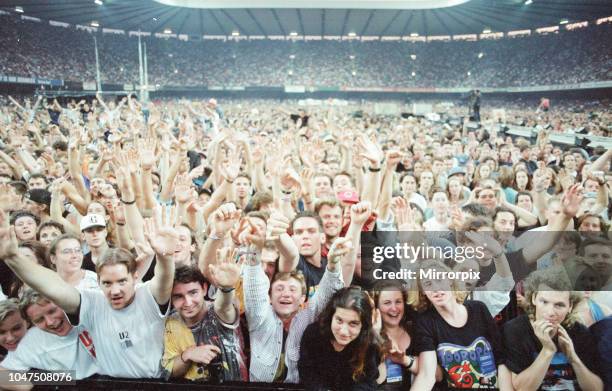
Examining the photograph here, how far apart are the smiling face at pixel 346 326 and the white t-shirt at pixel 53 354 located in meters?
1.49

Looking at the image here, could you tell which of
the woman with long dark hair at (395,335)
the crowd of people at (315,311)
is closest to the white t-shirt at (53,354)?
the crowd of people at (315,311)

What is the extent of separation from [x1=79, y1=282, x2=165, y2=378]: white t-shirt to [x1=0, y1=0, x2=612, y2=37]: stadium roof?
1503 centimetres

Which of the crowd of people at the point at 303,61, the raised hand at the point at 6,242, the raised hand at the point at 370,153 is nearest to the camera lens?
the raised hand at the point at 6,242

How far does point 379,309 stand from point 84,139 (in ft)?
18.0

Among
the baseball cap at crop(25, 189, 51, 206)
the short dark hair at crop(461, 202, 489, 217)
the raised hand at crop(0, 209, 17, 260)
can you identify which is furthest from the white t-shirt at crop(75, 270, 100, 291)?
the short dark hair at crop(461, 202, 489, 217)

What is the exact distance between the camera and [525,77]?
26.8 meters

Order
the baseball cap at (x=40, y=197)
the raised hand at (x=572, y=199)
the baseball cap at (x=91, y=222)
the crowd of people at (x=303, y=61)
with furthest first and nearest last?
the crowd of people at (x=303, y=61) → the baseball cap at (x=40, y=197) → the baseball cap at (x=91, y=222) → the raised hand at (x=572, y=199)

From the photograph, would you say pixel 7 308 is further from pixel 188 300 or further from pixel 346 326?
pixel 346 326

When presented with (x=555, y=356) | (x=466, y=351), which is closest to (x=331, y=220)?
(x=466, y=351)

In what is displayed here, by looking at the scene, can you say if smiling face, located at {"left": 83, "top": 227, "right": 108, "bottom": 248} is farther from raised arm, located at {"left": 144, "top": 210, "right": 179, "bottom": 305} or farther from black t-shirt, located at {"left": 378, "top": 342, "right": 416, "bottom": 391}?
black t-shirt, located at {"left": 378, "top": 342, "right": 416, "bottom": 391}

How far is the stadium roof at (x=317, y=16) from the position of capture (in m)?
18.4

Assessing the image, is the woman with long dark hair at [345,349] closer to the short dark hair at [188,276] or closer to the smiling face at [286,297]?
the smiling face at [286,297]

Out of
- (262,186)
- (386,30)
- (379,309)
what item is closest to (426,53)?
(386,30)

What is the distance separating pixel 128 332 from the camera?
2.35m
